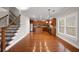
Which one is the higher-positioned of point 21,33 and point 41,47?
point 21,33

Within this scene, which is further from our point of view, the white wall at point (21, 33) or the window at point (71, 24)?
the window at point (71, 24)

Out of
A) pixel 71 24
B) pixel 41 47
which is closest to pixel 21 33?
pixel 41 47

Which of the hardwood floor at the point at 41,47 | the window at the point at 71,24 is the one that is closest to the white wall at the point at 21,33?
the hardwood floor at the point at 41,47

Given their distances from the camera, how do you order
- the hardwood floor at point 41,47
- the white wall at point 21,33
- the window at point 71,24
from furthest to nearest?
the window at point 71,24 < the white wall at point 21,33 < the hardwood floor at point 41,47

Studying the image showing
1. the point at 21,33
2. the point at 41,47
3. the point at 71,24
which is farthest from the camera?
Result: the point at 21,33

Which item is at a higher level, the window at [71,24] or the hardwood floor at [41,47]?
the window at [71,24]

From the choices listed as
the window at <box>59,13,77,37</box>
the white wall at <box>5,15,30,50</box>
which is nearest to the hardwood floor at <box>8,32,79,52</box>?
the white wall at <box>5,15,30,50</box>

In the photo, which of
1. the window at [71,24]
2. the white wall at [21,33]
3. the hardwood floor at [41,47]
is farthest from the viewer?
the window at [71,24]

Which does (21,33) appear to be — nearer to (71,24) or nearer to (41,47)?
(41,47)

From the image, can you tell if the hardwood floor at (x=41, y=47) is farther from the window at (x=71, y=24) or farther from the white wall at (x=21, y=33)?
the window at (x=71, y=24)
